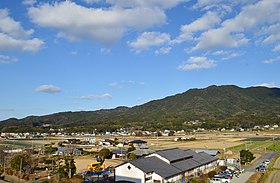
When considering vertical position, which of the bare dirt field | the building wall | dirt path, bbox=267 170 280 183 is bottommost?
dirt path, bbox=267 170 280 183

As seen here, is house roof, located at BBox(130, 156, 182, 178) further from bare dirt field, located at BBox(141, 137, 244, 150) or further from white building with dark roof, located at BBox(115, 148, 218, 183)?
bare dirt field, located at BBox(141, 137, 244, 150)

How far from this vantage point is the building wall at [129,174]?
21.1 meters

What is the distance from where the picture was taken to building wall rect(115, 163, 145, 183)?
2108 centimetres

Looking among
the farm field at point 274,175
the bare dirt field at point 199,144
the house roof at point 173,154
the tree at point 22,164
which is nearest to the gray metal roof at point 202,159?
the house roof at point 173,154

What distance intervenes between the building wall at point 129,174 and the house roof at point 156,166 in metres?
0.27

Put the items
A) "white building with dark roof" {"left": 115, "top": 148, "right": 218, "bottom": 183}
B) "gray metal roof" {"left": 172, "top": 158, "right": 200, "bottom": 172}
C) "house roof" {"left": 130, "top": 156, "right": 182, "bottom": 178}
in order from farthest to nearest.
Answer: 1. "gray metal roof" {"left": 172, "top": 158, "right": 200, "bottom": 172}
2. "house roof" {"left": 130, "top": 156, "right": 182, "bottom": 178}
3. "white building with dark roof" {"left": 115, "top": 148, "right": 218, "bottom": 183}

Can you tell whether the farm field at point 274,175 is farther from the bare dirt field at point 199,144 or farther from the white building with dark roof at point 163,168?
the bare dirt field at point 199,144

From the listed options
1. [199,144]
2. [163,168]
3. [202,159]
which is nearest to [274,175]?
[202,159]

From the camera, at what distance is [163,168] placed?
22.9 meters

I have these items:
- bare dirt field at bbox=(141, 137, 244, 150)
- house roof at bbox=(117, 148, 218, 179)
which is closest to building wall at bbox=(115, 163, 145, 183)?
house roof at bbox=(117, 148, 218, 179)

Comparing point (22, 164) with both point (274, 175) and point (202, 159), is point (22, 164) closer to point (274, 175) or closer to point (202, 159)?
point (202, 159)

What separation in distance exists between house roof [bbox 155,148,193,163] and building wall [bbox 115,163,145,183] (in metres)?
3.99

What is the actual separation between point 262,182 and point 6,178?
20284 millimetres

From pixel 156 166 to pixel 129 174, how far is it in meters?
2.22
